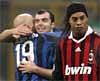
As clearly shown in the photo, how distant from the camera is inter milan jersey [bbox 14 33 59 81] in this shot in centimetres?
399

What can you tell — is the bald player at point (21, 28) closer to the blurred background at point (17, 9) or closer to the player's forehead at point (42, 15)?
the player's forehead at point (42, 15)

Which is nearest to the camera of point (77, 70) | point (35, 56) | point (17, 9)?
point (77, 70)

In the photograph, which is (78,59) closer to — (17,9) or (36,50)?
(36,50)

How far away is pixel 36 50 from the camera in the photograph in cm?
405

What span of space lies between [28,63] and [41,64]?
0.10 metres

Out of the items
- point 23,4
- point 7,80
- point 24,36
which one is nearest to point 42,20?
point 24,36

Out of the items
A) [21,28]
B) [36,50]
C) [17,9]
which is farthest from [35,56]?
[17,9]

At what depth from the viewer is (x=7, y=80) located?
268 inches

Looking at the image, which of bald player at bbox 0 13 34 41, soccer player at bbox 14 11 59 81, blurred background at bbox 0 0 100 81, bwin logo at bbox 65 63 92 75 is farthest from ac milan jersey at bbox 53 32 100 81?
blurred background at bbox 0 0 100 81

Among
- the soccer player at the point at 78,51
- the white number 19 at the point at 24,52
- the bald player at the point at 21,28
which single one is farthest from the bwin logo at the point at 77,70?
the bald player at the point at 21,28

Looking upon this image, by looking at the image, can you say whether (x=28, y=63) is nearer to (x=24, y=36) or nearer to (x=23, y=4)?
(x=24, y=36)

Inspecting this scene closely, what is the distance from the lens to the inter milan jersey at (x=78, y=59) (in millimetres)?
3789

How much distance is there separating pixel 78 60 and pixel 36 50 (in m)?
0.38

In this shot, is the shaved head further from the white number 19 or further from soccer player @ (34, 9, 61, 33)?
the white number 19
